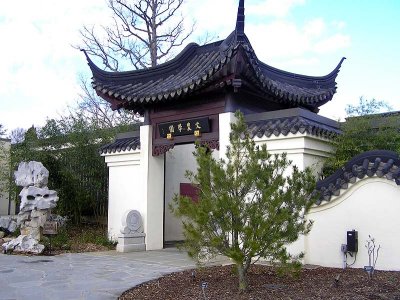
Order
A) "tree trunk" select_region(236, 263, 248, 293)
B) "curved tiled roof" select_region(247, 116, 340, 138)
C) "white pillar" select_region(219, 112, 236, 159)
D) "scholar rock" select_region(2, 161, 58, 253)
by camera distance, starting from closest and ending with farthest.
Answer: "tree trunk" select_region(236, 263, 248, 293) < "curved tiled roof" select_region(247, 116, 340, 138) < "white pillar" select_region(219, 112, 236, 159) < "scholar rock" select_region(2, 161, 58, 253)

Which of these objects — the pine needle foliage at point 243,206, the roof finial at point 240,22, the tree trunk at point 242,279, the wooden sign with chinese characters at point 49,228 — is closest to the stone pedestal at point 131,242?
the wooden sign with chinese characters at point 49,228

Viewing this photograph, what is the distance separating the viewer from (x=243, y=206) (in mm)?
4652

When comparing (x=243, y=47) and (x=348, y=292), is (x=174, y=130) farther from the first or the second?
(x=348, y=292)

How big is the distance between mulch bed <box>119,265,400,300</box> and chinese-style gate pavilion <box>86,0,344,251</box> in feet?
7.49

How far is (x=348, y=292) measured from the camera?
4.83 meters

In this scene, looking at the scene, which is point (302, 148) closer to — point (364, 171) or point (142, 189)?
point (364, 171)

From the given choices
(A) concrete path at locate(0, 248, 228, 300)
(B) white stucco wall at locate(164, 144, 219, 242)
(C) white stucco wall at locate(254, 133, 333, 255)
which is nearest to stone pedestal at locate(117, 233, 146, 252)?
(A) concrete path at locate(0, 248, 228, 300)

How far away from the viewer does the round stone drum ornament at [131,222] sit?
30.6 feet

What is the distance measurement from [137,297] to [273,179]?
2128 millimetres

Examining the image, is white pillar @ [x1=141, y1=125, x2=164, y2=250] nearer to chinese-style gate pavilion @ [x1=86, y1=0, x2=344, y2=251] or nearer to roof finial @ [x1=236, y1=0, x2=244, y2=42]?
chinese-style gate pavilion @ [x1=86, y1=0, x2=344, y2=251]

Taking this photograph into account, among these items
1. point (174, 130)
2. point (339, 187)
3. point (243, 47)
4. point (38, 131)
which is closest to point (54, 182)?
point (38, 131)

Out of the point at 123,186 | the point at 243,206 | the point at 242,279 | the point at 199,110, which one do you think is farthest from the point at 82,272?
the point at 199,110

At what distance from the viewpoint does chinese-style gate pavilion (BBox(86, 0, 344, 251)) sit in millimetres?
7613

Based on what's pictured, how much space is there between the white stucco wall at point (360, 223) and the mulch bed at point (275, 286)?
40 cm
